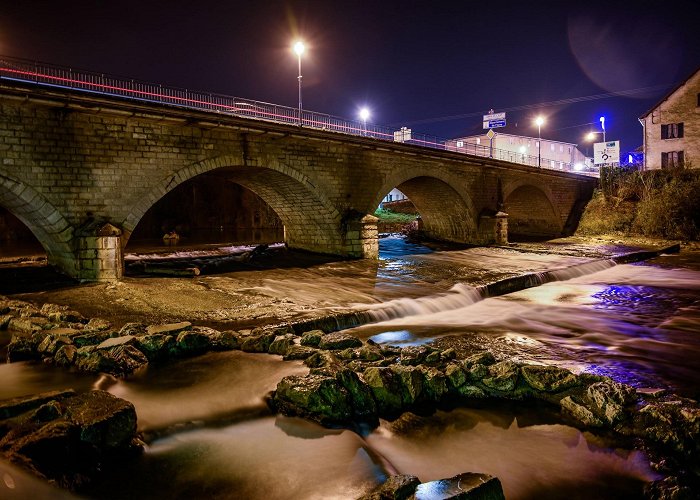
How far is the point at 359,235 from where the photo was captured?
1855 cm

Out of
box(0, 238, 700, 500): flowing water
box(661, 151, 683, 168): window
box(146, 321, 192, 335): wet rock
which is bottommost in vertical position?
box(0, 238, 700, 500): flowing water

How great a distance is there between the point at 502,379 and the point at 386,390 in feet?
5.06

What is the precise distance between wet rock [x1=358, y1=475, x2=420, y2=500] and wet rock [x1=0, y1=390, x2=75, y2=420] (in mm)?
3274

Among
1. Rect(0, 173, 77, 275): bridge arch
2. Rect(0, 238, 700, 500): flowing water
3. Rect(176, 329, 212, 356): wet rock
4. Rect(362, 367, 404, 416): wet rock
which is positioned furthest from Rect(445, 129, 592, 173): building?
Rect(362, 367, 404, 416): wet rock

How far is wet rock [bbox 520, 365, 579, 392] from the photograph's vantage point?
556 centimetres

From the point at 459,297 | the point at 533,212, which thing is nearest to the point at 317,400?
the point at 459,297

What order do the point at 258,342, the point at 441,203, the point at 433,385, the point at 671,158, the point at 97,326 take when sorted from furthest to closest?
the point at 671,158, the point at 441,203, the point at 97,326, the point at 258,342, the point at 433,385

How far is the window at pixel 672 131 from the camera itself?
36.4 metres

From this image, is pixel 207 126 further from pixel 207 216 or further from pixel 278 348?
pixel 207 216

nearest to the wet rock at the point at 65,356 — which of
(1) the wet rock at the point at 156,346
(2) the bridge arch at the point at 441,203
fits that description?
(1) the wet rock at the point at 156,346

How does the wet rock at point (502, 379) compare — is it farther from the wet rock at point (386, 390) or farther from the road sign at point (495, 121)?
the road sign at point (495, 121)

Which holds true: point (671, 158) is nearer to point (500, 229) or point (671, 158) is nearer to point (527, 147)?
point (500, 229)

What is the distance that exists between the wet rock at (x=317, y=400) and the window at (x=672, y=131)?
4226 cm

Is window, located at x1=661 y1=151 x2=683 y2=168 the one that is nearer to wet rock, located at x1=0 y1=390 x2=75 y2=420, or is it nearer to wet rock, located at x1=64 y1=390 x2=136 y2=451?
wet rock, located at x1=64 y1=390 x2=136 y2=451
